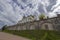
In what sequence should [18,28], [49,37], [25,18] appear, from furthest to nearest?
[25,18] < [18,28] < [49,37]

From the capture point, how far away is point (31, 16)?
29.2 metres

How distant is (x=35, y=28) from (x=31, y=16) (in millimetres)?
7217

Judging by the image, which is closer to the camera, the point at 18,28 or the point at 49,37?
the point at 49,37

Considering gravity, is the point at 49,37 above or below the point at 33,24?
below

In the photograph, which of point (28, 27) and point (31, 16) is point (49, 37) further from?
point (31, 16)

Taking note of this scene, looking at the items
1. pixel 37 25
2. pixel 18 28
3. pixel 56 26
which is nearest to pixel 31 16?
pixel 18 28

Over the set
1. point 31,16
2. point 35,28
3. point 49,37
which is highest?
point 31,16

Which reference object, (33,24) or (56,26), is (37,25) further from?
(56,26)

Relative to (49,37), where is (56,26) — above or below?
above

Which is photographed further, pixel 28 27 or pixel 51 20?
pixel 28 27

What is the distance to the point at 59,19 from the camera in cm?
2138

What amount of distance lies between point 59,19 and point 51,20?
3.57 feet

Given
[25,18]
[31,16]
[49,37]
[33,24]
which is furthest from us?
[25,18]

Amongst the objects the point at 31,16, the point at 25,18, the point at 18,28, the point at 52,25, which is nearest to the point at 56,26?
the point at 52,25
